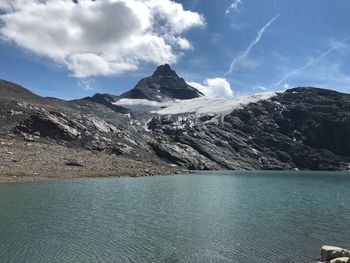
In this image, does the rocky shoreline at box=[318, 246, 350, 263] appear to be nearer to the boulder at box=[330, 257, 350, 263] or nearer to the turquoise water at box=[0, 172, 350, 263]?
the boulder at box=[330, 257, 350, 263]

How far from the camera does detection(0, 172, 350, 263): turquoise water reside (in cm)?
4244

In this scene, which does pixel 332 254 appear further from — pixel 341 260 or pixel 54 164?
pixel 54 164

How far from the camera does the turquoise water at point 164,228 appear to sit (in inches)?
1671

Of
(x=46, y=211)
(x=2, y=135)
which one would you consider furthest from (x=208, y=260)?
(x=2, y=135)

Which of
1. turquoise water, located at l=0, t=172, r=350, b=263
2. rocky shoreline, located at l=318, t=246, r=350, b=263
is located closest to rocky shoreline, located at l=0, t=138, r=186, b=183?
turquoise water, located at l=0, t=172, r=350, b=263

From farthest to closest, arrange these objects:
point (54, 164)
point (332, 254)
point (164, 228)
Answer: point (54, 164) → point (164, 228) → point (332, 254)

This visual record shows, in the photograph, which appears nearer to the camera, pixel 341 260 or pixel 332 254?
pixel 341 260

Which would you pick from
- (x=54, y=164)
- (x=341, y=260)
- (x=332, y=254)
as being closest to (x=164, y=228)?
(x=332, y=254)

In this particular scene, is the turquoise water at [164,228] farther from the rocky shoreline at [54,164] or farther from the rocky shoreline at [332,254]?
the rocky shoreline at [54,164]

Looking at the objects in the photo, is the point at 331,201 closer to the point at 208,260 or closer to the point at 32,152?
the point at 208,260

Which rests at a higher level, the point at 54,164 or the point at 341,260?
the point at 54,164

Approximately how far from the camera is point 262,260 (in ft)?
133

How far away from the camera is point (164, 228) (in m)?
56.1

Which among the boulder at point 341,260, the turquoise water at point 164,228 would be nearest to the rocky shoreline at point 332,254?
the boulder at point 341,260
